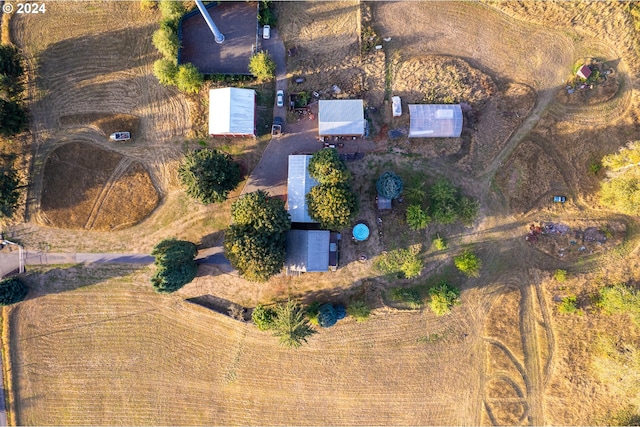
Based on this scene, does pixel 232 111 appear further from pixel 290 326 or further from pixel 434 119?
pixel 290 326

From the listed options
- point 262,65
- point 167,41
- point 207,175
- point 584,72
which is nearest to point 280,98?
point 262,65

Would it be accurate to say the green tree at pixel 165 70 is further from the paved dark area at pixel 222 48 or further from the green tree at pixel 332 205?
the green tree at pixel 332 205

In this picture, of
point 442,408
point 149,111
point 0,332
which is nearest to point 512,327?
point 442,408

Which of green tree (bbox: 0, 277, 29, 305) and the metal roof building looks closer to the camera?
green tree (bbox: 0, 277, 29, 305)

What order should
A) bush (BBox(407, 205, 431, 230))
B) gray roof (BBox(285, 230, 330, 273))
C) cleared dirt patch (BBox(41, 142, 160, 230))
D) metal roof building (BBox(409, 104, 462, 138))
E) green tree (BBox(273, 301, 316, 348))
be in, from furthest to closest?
cleared dirt patch (BBox(41, 142, 160, 230)), metal roof building (BBox(409, 104, 462, 138)), gray roof (BBox(285, 230, 330, 273)), bush (BBox(407, 205, 431, 230)), green tree (BBox(273, 301, 316, 348))

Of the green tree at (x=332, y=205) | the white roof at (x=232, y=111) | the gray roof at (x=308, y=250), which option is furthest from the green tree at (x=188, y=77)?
the gray roof at (x=308, y=250)

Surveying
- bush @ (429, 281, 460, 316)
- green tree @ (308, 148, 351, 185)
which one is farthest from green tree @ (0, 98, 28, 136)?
bush @ (429, 281, 460, 316)

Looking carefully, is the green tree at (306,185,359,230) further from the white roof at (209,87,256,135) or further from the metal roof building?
the metal roof building
